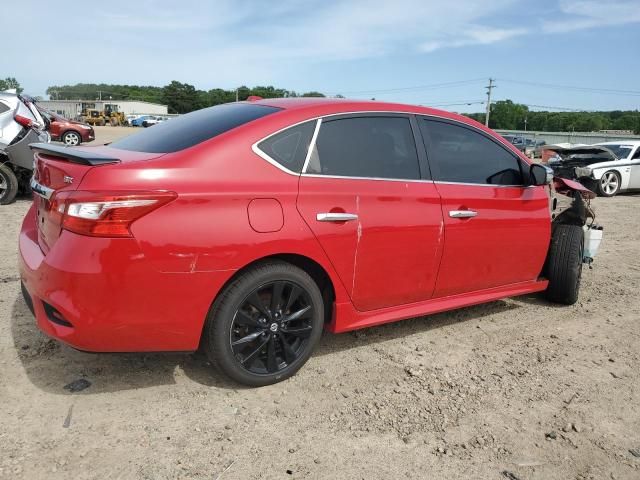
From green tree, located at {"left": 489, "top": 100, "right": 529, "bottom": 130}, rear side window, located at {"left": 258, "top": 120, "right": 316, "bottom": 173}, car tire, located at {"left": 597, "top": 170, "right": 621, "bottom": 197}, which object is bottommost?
car tire, located at {"left": 597, "top": 170, "right": 621, "bottom": 197}

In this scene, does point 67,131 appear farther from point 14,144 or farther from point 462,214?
point 462,214

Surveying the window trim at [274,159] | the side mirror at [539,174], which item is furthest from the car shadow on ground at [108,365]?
the side mirror at [539,174]

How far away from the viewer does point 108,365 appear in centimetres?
325

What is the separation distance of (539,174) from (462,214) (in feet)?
3.02

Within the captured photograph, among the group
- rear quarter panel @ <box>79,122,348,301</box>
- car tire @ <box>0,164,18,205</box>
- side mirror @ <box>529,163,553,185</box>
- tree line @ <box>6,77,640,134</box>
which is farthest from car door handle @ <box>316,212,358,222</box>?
tree line @ <box>6,77,640,134</box>

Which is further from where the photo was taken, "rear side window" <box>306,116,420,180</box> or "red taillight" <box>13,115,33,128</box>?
"red taillight" <box>13,115,33,128</box>

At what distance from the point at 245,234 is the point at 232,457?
3.52ft

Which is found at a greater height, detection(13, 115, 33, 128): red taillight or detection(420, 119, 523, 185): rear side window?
detection(13, 115, 33, 128): red taillight

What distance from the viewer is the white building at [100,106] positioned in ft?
288

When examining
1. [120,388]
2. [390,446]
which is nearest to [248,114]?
[120,388]

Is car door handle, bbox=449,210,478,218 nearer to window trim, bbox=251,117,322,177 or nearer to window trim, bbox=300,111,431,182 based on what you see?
window trim, bbox=300,111,431,182

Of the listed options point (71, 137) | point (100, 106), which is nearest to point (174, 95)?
point (100, 106)

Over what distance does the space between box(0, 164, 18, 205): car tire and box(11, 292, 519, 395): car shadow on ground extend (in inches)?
216

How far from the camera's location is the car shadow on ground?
9.99 ft
